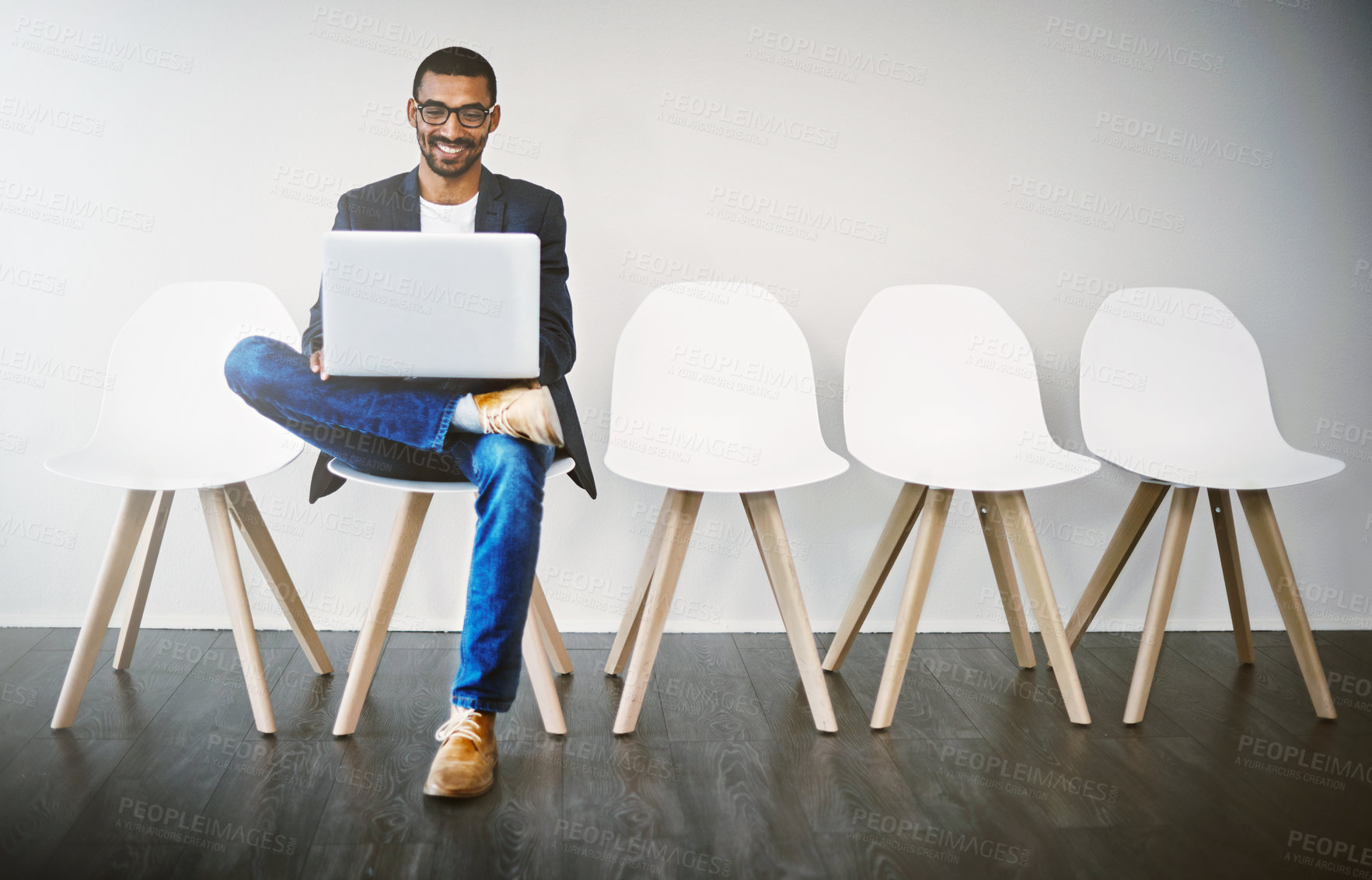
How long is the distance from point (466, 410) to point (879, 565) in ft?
3.48

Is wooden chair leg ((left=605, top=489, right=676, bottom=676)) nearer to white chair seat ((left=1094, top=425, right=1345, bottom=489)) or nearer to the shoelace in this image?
the shoelace

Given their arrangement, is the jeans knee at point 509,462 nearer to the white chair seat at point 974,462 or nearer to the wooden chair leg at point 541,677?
the wooden chair leg at point 541,677

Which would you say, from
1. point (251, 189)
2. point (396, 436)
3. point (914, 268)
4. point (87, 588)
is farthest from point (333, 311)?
point (914, 268)

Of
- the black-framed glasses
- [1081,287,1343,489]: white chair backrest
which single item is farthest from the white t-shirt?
[1081,287,1343,489]: white chair backrest

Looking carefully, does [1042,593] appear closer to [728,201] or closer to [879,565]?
[879,565]

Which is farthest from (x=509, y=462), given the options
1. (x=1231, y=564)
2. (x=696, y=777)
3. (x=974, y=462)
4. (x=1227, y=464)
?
(x=1231, y=564)

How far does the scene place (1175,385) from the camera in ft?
7.73

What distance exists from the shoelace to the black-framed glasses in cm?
118

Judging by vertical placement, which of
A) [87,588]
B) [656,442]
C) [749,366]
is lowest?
[87,588]

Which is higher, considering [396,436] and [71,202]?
[71,202]

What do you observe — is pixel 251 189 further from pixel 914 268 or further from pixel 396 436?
pixel 914 268

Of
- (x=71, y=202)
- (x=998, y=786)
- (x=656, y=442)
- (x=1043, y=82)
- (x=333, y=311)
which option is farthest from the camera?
(x=1043, y=82)

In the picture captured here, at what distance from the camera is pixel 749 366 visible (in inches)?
87.9

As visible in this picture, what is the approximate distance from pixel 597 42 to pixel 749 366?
2.91ft
